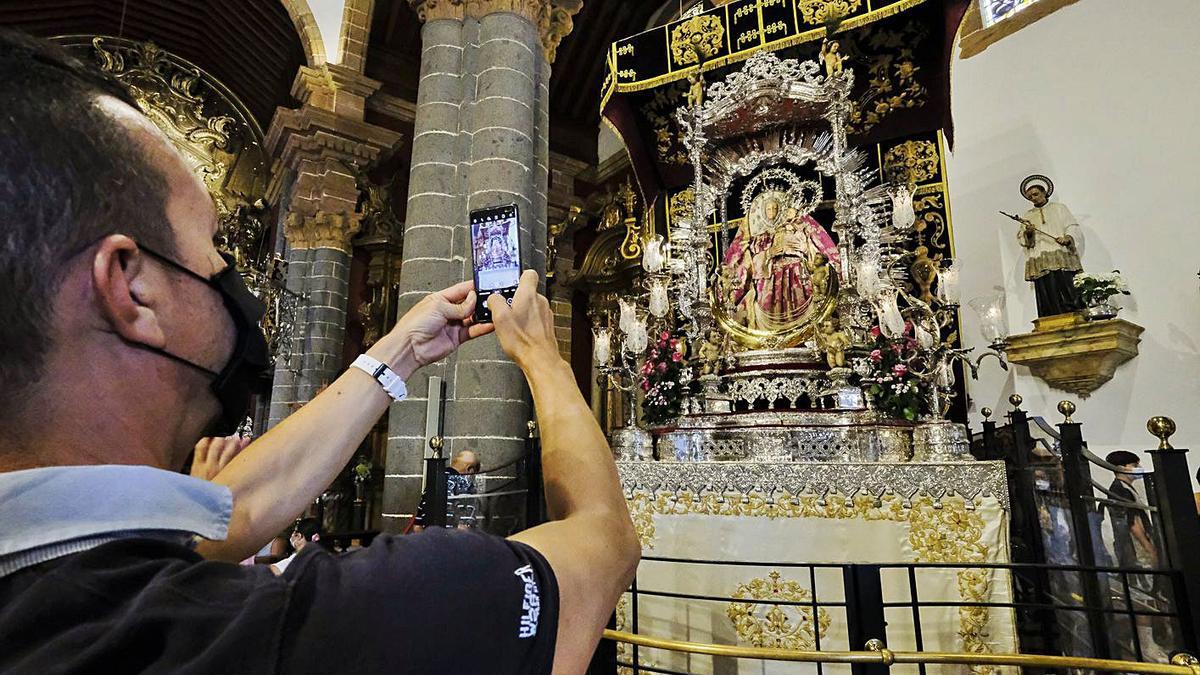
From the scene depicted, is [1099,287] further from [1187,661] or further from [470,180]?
[470,180]

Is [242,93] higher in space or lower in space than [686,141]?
higher

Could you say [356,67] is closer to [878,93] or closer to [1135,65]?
[878,93]

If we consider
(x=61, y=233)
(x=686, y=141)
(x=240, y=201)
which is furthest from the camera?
(x=240, y=201)

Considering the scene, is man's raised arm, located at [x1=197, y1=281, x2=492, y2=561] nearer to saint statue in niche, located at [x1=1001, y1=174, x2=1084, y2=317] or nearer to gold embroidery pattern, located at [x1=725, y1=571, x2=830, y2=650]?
gold embroidery pattern, located at [x1=725, y1=571, x2=830, y2=650]

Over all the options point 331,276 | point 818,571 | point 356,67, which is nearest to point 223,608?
point 818,571

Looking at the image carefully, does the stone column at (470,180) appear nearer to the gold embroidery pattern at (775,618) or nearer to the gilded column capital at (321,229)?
the gold embroidery pattern at (775,618)

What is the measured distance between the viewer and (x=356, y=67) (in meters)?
9.44

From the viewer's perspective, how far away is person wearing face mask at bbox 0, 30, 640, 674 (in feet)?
1.48

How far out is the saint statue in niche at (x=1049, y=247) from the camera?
610cm

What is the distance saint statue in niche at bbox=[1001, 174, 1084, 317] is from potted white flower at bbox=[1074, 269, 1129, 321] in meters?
0.10

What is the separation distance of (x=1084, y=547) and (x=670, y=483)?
2.54m

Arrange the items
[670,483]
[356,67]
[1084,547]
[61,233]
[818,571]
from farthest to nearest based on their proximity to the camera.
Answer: [356,67], [670,483], [818,571], [1084,547], [61,233]

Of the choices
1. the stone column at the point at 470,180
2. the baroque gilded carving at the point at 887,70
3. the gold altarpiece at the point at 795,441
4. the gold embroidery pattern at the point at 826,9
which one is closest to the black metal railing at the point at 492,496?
the stone column at the point at 470,180

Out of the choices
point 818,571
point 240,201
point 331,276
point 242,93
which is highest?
point 242,93
